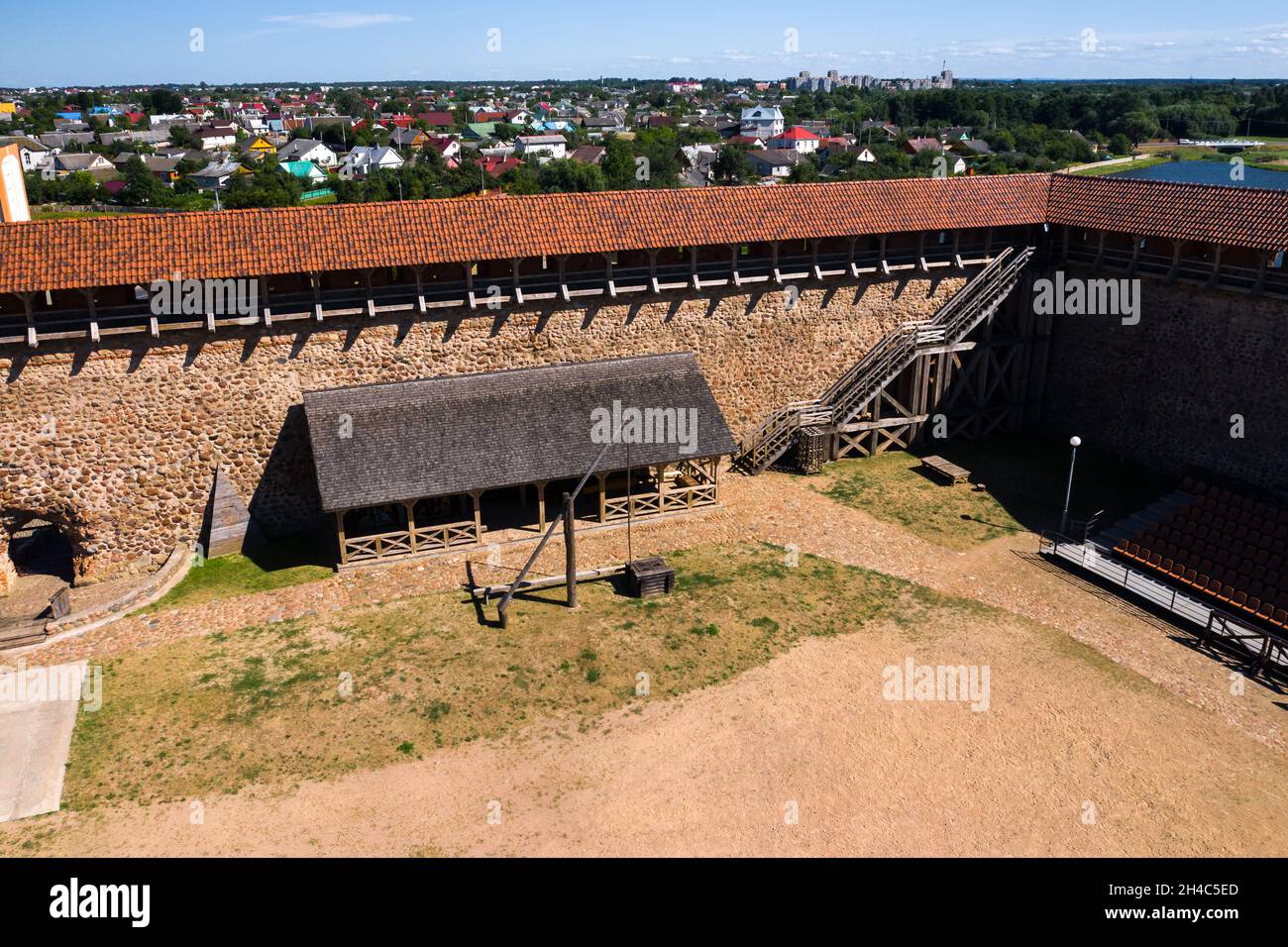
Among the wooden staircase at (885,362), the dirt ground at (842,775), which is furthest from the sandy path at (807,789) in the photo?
the wooden staircase at (885,362)

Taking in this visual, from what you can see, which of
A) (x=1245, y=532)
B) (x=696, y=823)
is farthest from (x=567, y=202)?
(x=1245, y=532)

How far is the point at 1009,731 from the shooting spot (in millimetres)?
14625

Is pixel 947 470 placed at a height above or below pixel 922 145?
below

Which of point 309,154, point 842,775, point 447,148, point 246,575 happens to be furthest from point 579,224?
point 447,148

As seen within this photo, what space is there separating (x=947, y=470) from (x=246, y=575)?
→ 17.3 metres

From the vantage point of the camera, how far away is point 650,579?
18.2 m

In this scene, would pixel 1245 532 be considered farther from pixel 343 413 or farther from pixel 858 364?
pixel 343 413

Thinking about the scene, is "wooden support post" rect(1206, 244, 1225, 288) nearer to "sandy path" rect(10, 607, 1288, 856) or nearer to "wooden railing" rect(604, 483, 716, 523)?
"sandy path" rect(10, 607, 1288, 856)

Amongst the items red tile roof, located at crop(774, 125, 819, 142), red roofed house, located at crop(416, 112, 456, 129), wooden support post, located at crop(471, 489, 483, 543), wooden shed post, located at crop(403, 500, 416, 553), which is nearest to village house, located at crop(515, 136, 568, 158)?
red roofed house, located at crop(416, 112, 456, 129)

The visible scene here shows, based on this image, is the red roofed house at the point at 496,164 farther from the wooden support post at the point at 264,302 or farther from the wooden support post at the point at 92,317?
the wooden support post at the point at 92,317

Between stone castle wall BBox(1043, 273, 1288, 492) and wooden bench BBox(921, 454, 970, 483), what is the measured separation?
4.44m

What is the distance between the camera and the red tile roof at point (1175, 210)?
20641 millimetres

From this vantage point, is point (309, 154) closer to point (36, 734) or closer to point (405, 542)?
point (405, 542)

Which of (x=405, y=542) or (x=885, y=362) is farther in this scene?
(x=885, y=362)
